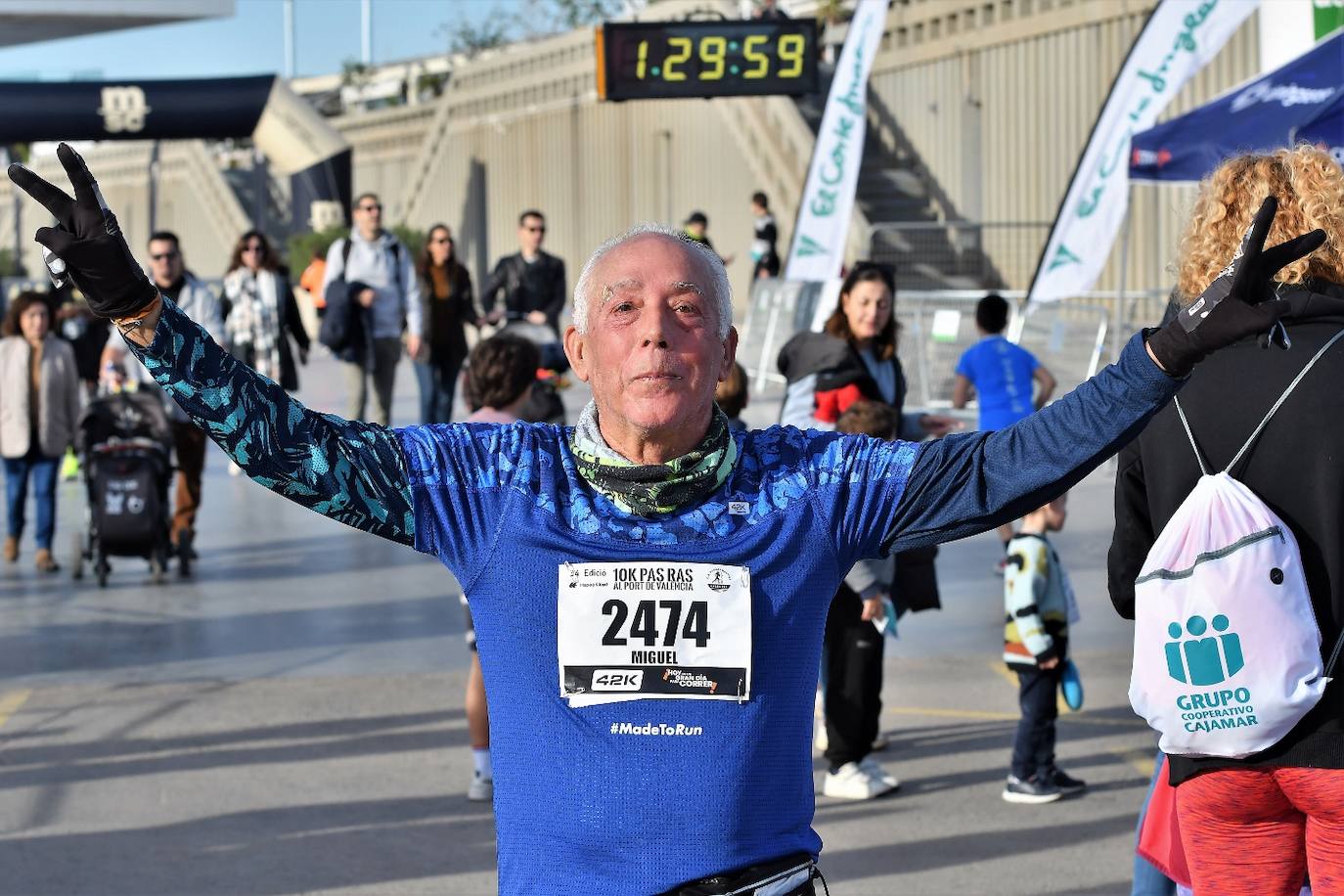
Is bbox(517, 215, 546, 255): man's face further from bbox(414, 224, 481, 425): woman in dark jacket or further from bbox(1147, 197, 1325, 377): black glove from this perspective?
bbox(1147, 197, 1325, 377): black glove

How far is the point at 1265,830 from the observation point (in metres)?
3.52

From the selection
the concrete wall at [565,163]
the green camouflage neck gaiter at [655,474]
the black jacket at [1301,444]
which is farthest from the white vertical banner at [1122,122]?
the concrete wall at [565,163]

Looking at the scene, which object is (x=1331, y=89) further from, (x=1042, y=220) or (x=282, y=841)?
(x=1042, y=220)

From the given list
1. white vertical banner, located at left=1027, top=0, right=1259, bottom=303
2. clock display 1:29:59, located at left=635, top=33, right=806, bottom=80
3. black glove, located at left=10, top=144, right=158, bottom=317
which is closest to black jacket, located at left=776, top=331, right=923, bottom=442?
black glove, located at left=10, top=144, right=158, bottom=317

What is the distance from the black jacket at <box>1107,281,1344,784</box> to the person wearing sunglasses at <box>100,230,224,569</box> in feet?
28.5

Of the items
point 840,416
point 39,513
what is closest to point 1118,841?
point 840,416

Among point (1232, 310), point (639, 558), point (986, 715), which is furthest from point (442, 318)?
point (1232, 310)

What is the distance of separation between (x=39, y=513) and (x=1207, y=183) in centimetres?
925

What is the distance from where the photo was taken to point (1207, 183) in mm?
3676

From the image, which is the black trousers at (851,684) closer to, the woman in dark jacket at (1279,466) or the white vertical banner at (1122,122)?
the woman in dark jacket at (1279,466)

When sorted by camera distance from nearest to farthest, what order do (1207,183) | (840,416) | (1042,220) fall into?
(1207,183), (840,416), (1042,220)

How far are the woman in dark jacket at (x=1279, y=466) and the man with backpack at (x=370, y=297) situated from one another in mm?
11180

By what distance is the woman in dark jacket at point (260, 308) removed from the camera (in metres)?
13.9

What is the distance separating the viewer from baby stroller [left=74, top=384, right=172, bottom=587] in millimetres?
10469
